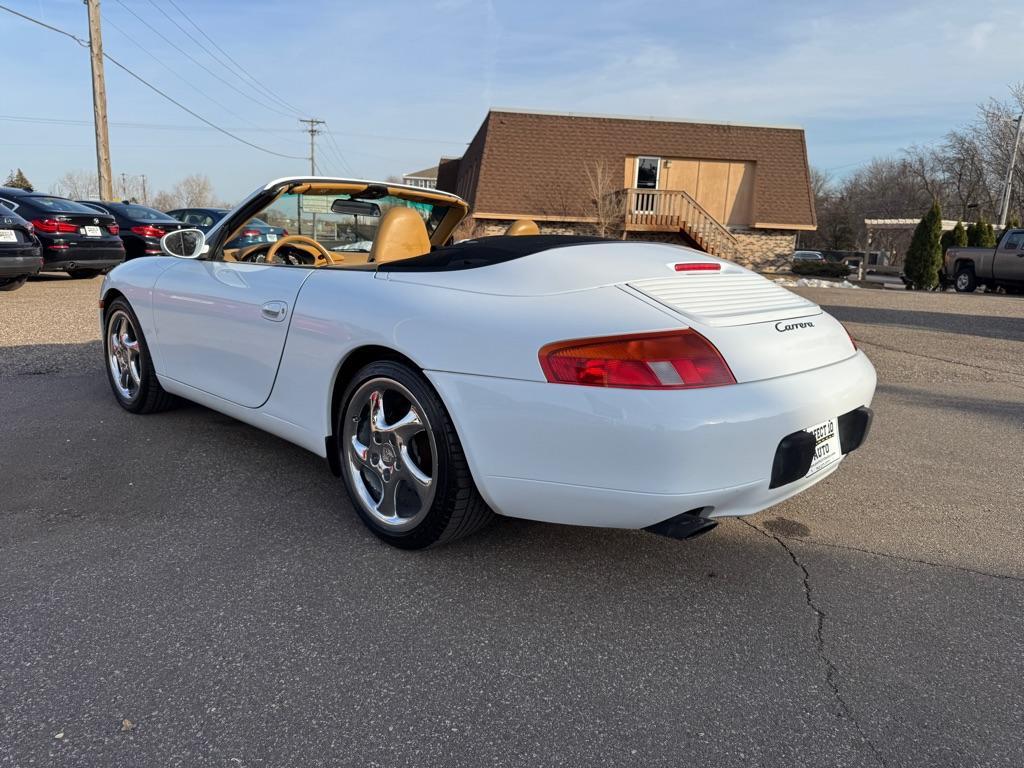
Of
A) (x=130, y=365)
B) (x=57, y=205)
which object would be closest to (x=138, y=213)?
(x=57, y=205)

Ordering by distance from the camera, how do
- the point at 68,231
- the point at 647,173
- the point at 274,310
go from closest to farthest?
the point at 274,310 → the point at 68,231 → the point at 647,173

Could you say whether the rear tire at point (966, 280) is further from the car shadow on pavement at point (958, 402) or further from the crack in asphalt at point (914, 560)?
the crack in asphalt at point (914, 560)

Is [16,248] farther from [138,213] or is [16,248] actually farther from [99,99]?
[99,99]

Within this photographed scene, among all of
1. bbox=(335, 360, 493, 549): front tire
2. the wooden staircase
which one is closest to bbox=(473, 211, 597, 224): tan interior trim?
the wooden staircase

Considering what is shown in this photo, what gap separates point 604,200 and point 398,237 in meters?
20.5

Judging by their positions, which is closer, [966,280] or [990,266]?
[990,266]

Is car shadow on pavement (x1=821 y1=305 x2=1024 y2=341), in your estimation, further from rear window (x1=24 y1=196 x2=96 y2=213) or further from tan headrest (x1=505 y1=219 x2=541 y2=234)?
rear window (x1=24 y1=196 x2=96 y2=213)

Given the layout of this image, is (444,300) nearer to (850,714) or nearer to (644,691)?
(644,691)

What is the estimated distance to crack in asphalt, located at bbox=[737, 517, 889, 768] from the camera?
6.12 feet

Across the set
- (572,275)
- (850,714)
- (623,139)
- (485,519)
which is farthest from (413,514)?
(623,139)

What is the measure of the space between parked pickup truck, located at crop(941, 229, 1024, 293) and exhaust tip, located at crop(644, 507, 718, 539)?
2072 centimetres

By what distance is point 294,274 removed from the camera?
10.8 feet

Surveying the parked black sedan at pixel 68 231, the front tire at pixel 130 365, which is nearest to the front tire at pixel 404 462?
the front tire at pixel 130 365

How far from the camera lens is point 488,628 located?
2355 millimetres
